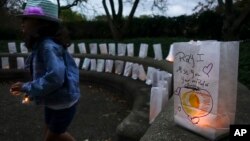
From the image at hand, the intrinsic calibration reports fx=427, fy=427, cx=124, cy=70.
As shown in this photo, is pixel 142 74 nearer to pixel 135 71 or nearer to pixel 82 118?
pixel 135 71

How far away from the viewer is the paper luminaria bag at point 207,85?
9.41 ft

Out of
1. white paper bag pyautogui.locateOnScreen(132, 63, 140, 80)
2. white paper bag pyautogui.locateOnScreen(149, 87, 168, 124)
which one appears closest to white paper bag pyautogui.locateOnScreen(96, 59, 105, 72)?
white paper bag pyautogui.locateOnScreen(132, 63, 140, 80)

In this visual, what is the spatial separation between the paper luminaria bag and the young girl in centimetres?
84

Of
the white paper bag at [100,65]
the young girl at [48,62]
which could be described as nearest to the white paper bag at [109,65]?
the white paper bag at [100,65]

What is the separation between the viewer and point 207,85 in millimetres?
2953

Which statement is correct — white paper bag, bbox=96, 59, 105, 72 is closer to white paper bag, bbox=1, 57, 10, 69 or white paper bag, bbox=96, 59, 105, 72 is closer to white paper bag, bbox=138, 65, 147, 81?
white paper bag, bbox=138, 65, 147, 81

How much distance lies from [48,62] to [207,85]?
111 centimetres

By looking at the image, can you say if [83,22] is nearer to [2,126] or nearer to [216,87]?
[2,126]

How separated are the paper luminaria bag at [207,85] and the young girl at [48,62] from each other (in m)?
0.84

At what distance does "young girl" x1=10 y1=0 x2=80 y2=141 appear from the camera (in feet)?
9.81

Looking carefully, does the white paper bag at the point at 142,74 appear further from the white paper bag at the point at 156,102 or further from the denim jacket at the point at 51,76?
the denim jacket at the point at 51,76

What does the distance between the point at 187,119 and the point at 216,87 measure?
16.7 inches

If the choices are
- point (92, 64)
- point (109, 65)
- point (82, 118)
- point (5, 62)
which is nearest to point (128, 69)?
point (109, 65)

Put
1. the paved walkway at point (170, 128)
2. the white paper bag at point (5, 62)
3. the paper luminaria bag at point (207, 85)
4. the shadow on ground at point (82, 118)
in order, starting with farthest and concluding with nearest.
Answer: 1. the white paper bag at point (5, 62)
2. the shadow on ground at point (82, 118)
3. the paved walkway at point (170, 128)
4. the paper luminaria bag at point (207, 85)
